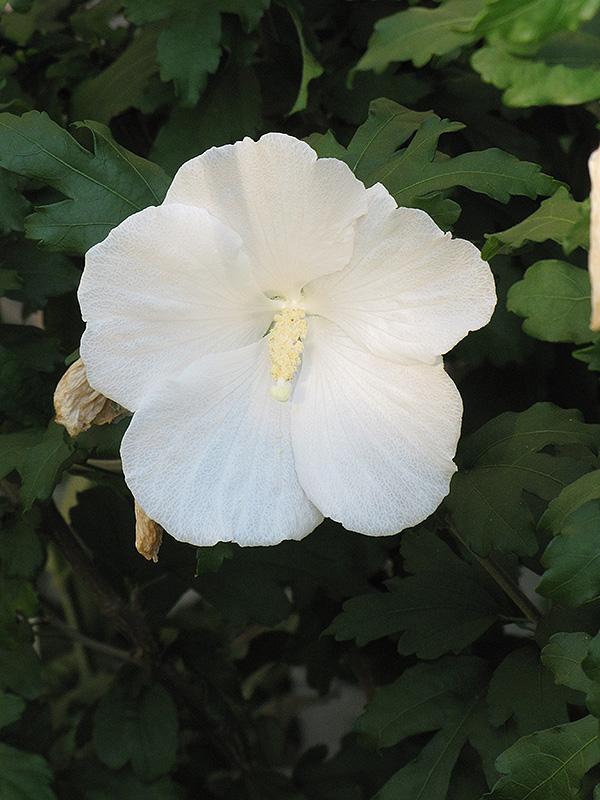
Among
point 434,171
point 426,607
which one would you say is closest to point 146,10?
point 434,171

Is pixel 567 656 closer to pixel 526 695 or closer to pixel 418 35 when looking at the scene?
pixel 526 695

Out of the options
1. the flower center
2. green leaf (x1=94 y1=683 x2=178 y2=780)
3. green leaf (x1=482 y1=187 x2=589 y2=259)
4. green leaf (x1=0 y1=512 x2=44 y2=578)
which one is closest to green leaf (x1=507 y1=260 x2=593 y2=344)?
green leaf (x1=482 y1=187 x2=589 y2=259)

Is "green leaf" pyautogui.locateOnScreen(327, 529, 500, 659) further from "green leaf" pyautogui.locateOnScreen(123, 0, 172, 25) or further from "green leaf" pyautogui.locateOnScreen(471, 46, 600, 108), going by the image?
"green leaf" pyautogui.locateOnScreen(123, 0, 172, 25)

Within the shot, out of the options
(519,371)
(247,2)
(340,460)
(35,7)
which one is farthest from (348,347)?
(35,7)

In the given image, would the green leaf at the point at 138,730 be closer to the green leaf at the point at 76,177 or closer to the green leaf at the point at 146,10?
the green leaf at the point at 76,177

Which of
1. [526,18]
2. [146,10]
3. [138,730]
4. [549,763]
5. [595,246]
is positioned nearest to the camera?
[595,246]

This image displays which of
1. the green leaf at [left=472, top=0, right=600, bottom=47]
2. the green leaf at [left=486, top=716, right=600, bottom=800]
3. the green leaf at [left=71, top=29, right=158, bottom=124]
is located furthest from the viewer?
the green leaf at [left=71, top=29, right=158, bottom=124]

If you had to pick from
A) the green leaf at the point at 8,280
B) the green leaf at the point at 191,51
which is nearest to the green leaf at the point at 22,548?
the green leaf at the point at 8,280

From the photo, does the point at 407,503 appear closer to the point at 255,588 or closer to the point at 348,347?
the point at 348,347
